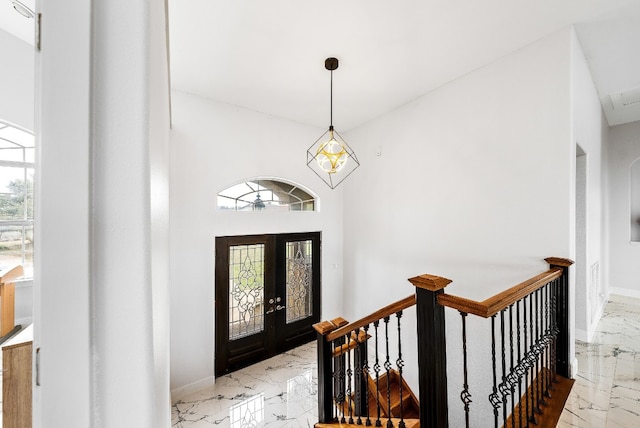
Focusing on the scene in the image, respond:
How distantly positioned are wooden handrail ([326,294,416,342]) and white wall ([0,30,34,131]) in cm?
213

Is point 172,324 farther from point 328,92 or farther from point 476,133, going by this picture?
point 476,133

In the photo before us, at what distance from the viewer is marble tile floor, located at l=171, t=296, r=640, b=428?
1.91 metres

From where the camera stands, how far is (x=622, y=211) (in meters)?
4.50

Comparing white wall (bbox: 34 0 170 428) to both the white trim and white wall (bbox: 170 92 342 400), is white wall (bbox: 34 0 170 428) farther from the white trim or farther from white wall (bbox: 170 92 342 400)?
the white trim

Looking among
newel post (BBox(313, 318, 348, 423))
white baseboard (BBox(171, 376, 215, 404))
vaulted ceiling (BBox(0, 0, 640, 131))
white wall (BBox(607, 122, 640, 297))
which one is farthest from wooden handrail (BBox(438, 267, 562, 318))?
white wall (BBox(607, 122, 640, 297))

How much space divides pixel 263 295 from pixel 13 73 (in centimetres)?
332

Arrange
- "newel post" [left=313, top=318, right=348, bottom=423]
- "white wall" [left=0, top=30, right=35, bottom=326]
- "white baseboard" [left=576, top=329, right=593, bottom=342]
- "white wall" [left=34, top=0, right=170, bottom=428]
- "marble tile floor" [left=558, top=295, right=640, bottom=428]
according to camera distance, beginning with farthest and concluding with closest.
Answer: "white baseboard" [left=576, top=329, right=593, bottom=342]
"newel post" [left=313, top=318, right=348, bottom=423]
"marble tile floor" [left=558, top=295, right=640, bottom=428]
"white wall" [left=0, top=30, right=35, bottom=326]
"white wall" [left=34, top=0, right=170, bottom=428]

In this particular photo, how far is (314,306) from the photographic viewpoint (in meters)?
4.44

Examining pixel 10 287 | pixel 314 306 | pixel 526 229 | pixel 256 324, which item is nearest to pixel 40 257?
pixel 10 287

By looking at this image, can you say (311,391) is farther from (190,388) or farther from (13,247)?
(13,247)

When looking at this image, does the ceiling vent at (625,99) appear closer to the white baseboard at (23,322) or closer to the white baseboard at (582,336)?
the white baseboard at (582,336)

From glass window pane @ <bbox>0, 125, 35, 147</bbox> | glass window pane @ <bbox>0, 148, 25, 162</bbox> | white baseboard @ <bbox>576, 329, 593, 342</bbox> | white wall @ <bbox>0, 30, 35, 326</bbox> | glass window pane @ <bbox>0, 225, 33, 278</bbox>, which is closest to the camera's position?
glass window pane @ <bbox>0, 225, 33, 278</bbox>

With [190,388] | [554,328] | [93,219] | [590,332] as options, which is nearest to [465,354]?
[554,328]

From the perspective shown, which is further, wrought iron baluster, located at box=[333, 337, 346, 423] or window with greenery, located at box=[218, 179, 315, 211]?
window with greenery, located at box=[218, 179, 315, 211]
